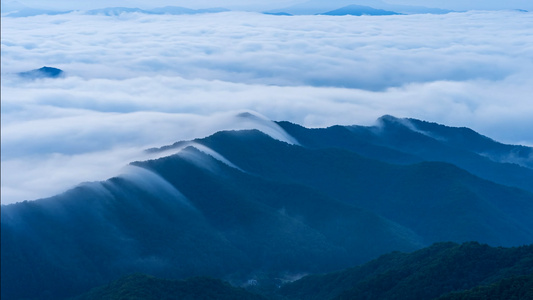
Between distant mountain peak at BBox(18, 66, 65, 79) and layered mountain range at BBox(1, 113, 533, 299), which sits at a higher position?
distant mountain peak at BBox(18, 66, 65, 79)

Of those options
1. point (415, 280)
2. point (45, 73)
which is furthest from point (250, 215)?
point (45, 73)

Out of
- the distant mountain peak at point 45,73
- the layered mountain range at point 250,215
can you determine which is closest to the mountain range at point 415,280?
the layered mountain range at point 250,215

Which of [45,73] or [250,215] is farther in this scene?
[45,73]

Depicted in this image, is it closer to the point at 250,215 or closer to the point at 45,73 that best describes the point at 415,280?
the point at 250,215

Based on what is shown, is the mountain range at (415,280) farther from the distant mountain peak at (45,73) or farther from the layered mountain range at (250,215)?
the distant mountain peak at (45,73)

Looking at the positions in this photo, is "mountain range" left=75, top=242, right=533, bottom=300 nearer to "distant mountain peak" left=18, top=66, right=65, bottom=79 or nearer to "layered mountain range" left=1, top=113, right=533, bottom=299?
"layered mountain range" left=1, top=113, right=533, bottom=299

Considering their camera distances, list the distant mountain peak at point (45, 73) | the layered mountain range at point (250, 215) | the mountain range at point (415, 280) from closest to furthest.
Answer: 1. the mountain range at point (415, 280)
2. the layered mountain range at point (250, 215)
3. the distant mountain peak at point (45, 73)

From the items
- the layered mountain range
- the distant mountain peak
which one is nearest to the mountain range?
the layered mountain range

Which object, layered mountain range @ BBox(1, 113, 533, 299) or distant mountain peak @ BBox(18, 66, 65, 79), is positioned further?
distant mountain peak @ BBox(18, 66, 65, 79)
